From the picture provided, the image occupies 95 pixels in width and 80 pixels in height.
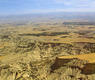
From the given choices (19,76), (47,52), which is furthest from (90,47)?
(19,76)

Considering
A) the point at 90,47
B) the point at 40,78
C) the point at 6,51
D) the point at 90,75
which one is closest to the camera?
the point at 90,75

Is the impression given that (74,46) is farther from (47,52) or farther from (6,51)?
(6,51)

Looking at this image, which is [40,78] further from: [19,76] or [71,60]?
[71,60]

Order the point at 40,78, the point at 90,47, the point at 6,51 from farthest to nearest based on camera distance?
1. the point at 6,51
2. the point at 90,47
3. the point at 40,78

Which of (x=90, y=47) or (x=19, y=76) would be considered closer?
(x=19, y=76)

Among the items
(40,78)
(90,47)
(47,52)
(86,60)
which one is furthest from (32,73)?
(90,47)

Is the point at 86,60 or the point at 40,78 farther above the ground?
the point at 86,60

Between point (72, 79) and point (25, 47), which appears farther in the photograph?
point (25, 47)

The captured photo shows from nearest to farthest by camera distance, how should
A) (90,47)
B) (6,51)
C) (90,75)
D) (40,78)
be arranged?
(90,75), (40,78), (90,47), (6,51)

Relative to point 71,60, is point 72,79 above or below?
below
